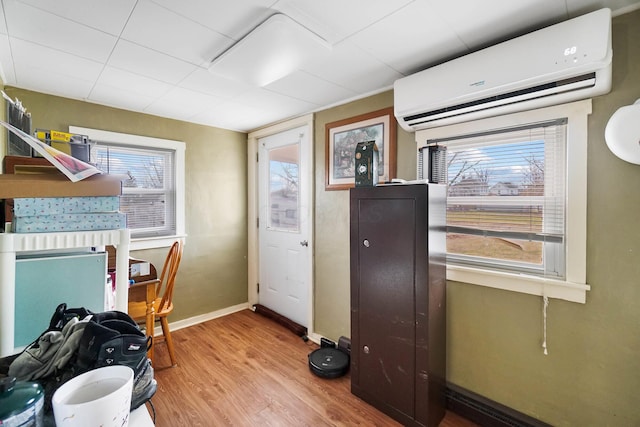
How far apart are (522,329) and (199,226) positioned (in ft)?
10.0

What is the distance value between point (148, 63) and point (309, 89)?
1.10 m

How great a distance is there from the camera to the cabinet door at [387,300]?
1.80 metres

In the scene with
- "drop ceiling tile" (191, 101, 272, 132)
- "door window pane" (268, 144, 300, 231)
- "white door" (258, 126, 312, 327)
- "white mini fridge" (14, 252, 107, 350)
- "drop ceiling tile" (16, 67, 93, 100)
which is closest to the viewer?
"white mini fridge" (14, 252, 107, 350)

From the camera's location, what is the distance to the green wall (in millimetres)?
1432

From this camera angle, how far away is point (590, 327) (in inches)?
60.9

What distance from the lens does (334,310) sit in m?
2.80

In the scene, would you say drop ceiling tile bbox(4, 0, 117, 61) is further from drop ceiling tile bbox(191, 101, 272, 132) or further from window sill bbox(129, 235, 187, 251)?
window sill bbox(129, 235, 187, 251)

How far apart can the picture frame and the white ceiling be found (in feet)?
0.79

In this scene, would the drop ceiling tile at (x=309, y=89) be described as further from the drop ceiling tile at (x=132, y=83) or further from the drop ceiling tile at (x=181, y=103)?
the drop ceiling tile at (x=132, y=83)

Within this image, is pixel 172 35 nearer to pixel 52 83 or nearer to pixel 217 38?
pixel 217 38

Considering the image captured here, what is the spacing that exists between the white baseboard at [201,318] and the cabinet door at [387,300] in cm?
205

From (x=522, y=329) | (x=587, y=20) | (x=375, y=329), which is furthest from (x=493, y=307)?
(x=587, y=20)

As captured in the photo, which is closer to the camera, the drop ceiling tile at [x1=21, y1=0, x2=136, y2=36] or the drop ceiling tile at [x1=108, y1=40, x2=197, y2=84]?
the drop ceiling tile at [x1=21, y1=0, x2=136, y2=36]

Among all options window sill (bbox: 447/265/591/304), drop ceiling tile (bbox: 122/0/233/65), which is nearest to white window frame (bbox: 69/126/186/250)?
drop ceiling tile (bbox: 122/0/233/65)
